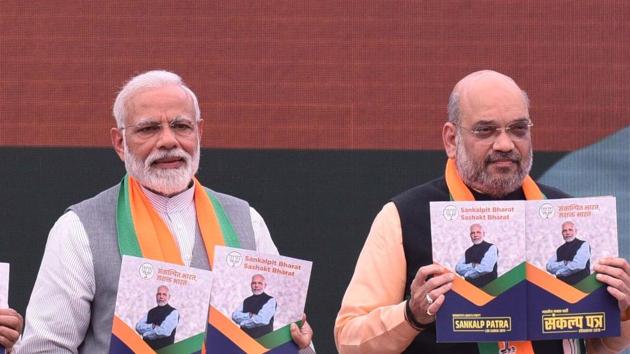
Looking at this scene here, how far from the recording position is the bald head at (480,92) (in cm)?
354

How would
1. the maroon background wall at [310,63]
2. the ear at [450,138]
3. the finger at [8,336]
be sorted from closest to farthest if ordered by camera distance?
the finger at [8,336] → the ear at [450,138] → the maroon background wall at [310,63]

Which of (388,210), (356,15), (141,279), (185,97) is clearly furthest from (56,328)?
(356,15)

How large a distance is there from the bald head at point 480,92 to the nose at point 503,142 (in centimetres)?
10

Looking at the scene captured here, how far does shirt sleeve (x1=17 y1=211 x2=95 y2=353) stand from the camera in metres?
3.30

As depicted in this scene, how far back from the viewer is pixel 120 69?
471 centimetres

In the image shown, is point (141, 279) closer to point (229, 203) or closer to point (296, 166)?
point (229, 203)

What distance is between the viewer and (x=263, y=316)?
10.9 feet

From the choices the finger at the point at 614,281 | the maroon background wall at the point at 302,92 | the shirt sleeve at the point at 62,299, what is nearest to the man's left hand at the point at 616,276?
the finger at the point at 614,281

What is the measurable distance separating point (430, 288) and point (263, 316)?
17.3 inches

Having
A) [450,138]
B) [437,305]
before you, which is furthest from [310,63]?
[437,305]

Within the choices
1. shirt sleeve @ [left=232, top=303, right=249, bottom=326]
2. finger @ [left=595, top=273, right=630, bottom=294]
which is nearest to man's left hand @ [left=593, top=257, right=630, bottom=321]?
finger @ [left=595, top=273, right=630, bottom=294]

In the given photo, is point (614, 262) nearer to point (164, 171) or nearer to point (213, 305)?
point (213, 305)

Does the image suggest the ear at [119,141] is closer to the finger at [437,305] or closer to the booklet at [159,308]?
the booklet at [159,308]

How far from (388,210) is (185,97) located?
652 millimetres
